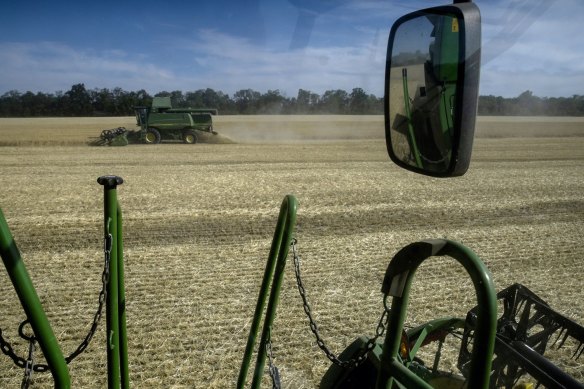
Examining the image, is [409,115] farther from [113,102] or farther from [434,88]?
[113,102]

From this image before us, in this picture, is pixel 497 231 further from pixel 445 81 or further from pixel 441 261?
pixel 445 81

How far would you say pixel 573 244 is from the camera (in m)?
7.18

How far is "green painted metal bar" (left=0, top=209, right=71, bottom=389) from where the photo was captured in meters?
1.15

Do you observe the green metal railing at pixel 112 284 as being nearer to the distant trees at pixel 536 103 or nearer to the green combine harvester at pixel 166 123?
the distant trees at pixel 536 103

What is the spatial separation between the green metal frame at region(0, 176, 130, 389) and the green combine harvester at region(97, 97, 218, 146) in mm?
22565

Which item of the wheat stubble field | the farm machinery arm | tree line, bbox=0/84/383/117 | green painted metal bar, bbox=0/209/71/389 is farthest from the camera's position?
tree line, bbox=0/84/383/117

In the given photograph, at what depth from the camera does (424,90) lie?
1.47m

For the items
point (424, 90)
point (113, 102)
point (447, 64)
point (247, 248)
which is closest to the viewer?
point (447, 64)

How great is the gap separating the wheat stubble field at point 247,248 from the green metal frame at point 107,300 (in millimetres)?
2092

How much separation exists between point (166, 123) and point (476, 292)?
932 inches

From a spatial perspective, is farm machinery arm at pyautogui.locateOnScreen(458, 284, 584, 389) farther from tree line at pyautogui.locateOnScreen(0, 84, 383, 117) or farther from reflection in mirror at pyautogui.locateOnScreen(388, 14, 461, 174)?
tree line at pyautogui.locateOnScreen(0, 84, 383, 117)

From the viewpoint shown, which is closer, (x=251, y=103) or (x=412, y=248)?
(x=412, y=248)

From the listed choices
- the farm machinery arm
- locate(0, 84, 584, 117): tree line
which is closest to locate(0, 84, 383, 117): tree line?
locate(0, 84, 584, 117): tree line

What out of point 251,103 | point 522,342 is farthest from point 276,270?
point 251,103
